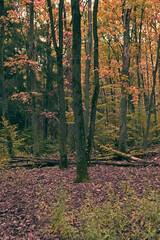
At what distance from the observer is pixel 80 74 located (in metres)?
7.62

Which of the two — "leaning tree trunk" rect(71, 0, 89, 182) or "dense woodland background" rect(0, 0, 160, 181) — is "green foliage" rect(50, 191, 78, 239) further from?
"dense woodland background" rect(0, 0, 160, 181)

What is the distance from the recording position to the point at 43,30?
2280cm

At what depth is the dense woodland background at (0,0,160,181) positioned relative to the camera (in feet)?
31.8

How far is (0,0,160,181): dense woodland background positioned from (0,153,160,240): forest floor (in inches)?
34.3

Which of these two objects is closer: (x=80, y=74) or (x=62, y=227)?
(x=62, y=227)

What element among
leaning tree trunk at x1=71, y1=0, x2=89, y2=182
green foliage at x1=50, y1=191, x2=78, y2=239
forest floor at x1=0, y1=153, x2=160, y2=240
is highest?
leaning tree trunk at x1=71, y1=0, x2=89, y2=182

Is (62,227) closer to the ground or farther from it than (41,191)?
farther from it

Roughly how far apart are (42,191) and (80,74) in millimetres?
4073

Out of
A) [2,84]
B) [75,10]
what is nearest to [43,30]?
[2,84]

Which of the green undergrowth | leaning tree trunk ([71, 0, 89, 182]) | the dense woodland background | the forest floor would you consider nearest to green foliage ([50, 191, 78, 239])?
the green undergrowth

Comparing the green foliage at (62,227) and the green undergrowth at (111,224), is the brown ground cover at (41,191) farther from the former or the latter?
the green undergrowth at (111,224)

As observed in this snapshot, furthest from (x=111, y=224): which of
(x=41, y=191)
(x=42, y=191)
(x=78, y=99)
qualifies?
(x=78, y=99)

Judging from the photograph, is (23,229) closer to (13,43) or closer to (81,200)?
(81,200)

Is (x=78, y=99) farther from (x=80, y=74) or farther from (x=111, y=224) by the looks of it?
(x=111, y=224)
